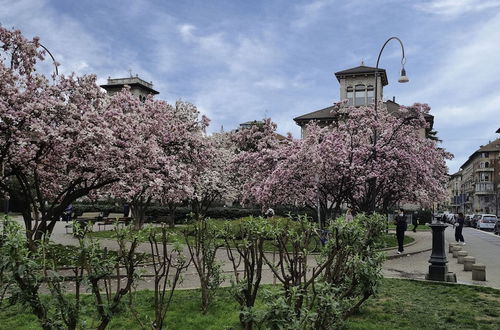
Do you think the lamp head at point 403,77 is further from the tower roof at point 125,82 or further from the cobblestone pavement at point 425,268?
the tower roof at point 125,82

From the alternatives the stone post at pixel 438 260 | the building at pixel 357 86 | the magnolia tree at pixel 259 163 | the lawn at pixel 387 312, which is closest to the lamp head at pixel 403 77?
the magnolia tree at pixel 259 163

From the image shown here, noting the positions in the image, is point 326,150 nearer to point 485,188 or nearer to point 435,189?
point 435,189

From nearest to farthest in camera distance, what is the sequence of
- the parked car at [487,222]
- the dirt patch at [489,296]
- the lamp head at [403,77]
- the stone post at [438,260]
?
the dirt patch at [489,296], the stone post at [438,260], the lamp head at [403,77], the parked car at [487,222]

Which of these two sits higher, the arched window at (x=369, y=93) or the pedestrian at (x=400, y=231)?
the arched window at (x=369, y=93)

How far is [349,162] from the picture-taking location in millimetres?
21922

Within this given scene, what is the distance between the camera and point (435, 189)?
86.8 feet

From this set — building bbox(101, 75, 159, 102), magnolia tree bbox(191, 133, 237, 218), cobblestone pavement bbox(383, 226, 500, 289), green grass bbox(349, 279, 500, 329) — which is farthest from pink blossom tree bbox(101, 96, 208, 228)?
building bbox(101, 75, 159, 102)

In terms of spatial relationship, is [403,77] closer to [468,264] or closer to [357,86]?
[468,264]

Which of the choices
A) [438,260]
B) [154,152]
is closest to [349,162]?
[438,260]

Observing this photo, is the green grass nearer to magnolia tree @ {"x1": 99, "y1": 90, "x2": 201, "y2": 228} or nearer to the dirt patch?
the dirt patch

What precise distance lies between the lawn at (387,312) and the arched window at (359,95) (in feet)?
145

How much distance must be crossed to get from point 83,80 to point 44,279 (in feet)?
36.6

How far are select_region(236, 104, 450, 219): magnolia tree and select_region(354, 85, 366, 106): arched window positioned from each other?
2859 cm

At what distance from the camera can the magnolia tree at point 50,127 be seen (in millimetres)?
12547
